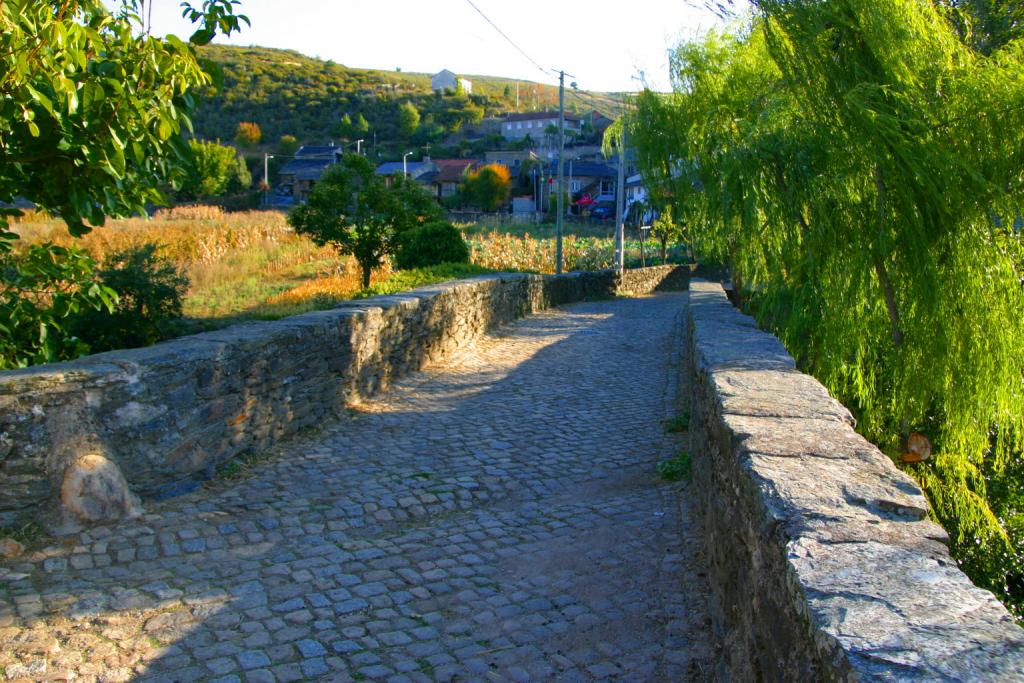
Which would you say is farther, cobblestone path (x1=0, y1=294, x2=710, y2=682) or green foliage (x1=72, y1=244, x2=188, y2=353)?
green foliage (x1=72, y1=244, x2=188, y2=353)

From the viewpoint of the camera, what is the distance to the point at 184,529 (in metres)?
4.54

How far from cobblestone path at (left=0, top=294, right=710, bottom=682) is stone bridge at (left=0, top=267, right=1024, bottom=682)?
2cm

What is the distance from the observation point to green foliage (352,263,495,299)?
36.7 feet

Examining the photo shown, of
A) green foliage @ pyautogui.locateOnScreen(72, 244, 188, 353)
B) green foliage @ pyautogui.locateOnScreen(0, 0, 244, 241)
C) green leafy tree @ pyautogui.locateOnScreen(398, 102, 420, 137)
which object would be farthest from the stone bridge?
green leafy tree @ pyautogui.locateOnScreen(398, 102, 420, 137)

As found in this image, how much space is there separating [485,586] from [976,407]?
3.32 metres

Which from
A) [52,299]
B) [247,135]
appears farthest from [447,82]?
[52,299]

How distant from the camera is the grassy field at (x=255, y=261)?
12.6 metres

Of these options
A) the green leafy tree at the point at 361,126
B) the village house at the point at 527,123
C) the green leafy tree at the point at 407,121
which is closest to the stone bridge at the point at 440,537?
the green leafy tree at the point at 361,126

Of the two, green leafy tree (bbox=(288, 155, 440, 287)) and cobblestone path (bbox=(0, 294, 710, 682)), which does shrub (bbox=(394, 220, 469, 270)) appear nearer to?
green leafy tree (bbox=(288, 155, 440, 287))

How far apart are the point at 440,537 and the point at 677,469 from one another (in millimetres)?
1907

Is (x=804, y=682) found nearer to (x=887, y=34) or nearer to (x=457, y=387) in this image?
(x=887, y=34)

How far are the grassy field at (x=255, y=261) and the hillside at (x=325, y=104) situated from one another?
55442 mm

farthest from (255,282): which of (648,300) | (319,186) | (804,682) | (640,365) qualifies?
(804,682)

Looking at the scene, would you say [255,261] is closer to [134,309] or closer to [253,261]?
[253,261]
